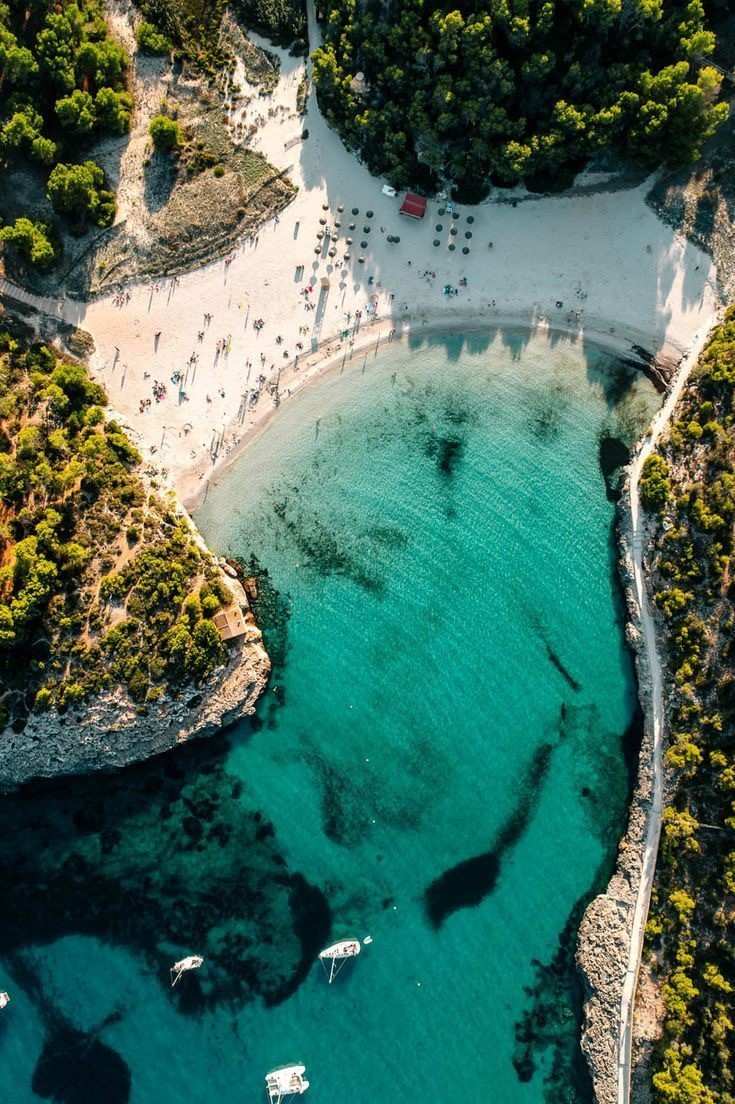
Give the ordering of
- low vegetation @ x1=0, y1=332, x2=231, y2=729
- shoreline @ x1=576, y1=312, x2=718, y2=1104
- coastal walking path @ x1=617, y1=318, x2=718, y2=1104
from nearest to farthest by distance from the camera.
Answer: low vegetation @ x1=0, y1=332, x2=231, y2=729 < coastal walking path @ x1=617, y1=318, x2=718, y2=1104 < shoreline @ x1=576, y1=312, x2=718, y2=1104

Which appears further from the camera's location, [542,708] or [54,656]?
[542,708]

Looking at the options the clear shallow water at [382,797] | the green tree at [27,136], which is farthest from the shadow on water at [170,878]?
the green tree at [27,136]

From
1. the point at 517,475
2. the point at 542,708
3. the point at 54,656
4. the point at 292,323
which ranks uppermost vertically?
the point at 292,323

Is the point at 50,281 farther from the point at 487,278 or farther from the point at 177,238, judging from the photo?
the point at 487,278

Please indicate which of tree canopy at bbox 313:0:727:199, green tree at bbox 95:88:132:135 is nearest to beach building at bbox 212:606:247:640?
tree canopy at bbox 313:0:727:199

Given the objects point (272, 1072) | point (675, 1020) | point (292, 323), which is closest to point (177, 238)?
point (292, 323)

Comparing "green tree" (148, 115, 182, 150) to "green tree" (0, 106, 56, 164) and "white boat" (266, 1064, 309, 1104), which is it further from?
"white boat" (266, 1064, 309, 1104)

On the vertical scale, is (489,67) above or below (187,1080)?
above
